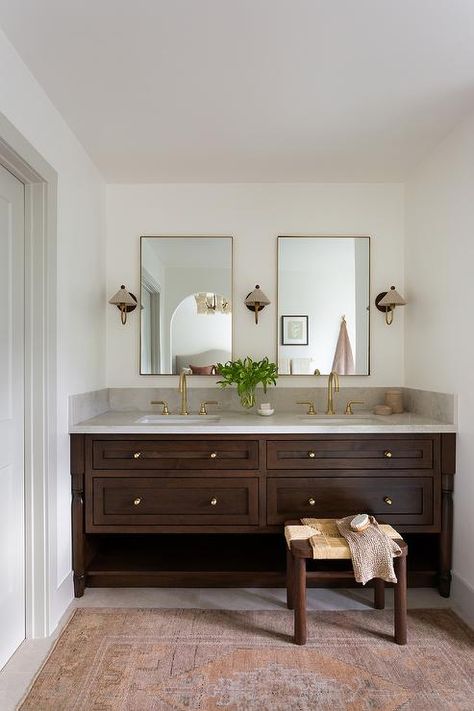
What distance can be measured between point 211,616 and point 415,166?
277 centimetres

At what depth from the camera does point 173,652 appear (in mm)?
2068

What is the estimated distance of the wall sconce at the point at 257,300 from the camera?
308cm

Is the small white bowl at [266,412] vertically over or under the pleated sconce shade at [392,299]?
under

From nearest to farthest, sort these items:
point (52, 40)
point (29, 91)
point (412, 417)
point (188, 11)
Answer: point (188, 11) → point (52, 40) → point (29, 91) → point (412, 417)

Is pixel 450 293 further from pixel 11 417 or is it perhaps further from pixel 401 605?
pixel 11 417

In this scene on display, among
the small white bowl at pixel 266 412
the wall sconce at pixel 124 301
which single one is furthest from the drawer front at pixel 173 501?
the wall sconce at pixel 124 301

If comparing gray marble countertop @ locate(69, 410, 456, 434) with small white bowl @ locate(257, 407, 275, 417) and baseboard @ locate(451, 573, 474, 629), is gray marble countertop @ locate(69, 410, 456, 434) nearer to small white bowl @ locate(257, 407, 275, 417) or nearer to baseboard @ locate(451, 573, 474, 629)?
small white bowl @ locate(257, 407, 275, 417)

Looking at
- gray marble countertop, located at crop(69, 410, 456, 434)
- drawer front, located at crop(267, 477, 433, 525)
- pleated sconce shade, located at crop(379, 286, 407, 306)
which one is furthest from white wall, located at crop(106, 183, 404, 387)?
drawer front, located at crop(267, 477, 433, 525)

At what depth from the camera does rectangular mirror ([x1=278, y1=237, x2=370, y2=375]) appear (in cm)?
319

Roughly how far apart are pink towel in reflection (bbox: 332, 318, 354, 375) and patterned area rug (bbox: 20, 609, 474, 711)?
1.41m

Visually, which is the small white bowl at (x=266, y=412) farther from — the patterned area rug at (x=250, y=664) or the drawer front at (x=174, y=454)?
the patterned area rug at (x=250, y=664)

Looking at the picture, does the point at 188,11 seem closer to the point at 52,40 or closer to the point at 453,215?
the point at 52,40

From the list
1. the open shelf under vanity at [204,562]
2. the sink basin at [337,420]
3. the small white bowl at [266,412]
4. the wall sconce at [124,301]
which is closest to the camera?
the open shelf under vanity at [204,562]

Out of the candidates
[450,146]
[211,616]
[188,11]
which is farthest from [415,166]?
[211,616]
